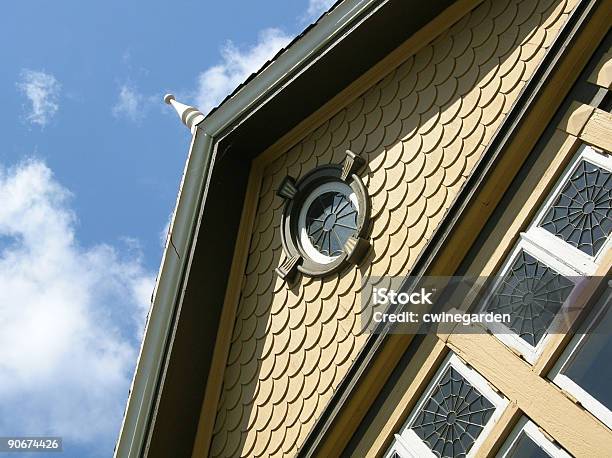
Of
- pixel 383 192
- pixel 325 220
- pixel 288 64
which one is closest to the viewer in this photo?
pixel 383 192

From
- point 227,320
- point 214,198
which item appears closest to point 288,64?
point 214,198

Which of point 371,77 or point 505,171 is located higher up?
point 371,77

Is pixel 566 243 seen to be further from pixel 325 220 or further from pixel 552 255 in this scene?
pixel 325 220

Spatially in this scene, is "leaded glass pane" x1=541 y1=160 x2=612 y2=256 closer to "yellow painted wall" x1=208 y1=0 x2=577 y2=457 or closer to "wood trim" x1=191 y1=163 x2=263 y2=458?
"yellow painted wall" x1=208 y1=0 x2=577 y2=457

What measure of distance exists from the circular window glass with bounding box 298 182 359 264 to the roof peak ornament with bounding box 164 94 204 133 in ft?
7.03

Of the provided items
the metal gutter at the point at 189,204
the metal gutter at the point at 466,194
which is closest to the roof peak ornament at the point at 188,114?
the metal gutter at the point at 189,204

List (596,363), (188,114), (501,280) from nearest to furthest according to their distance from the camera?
(596,363) → (501,280) → (188,114)

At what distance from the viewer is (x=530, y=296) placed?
7191 mm

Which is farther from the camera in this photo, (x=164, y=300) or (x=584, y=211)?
(x=164, y=300)

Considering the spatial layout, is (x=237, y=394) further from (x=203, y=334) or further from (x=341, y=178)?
(x=341, y=178)

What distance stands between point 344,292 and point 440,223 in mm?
1602

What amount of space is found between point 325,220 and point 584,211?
380 centimetres

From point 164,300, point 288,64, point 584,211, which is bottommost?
point 584,211

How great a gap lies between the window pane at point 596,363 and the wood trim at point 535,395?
0.19 m
